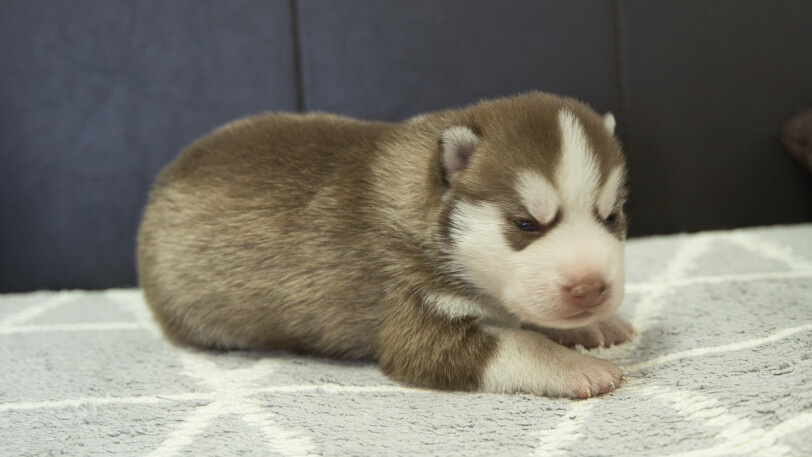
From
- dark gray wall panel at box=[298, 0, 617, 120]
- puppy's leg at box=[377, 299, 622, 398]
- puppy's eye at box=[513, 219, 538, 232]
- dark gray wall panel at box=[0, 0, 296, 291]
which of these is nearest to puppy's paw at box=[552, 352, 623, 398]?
puppy's leg at box=[377, 299, 622, 398]

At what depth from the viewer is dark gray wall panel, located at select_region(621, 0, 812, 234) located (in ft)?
8.74

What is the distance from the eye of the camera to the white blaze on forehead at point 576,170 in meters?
1.26

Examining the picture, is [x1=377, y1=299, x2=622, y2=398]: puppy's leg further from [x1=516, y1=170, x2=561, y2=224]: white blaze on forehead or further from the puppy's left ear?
the puppy's left ear

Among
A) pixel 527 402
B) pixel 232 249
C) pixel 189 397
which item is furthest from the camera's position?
pixel 232 249

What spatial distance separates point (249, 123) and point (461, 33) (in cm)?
111

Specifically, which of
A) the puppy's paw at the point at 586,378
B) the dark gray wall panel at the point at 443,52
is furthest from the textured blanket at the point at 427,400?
the dark gray wall panel at the point at 443,52

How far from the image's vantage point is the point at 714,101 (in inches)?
107

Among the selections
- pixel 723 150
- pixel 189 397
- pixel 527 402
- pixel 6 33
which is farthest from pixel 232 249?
pixel 723 150

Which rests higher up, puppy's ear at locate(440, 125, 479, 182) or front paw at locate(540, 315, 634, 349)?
puppy's ear at locate(440, 125, 479, 182)

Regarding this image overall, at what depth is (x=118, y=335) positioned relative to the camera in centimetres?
192

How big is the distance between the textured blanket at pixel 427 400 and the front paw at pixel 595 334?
32mm

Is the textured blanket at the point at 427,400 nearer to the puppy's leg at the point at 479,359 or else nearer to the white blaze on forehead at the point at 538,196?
the puppy's leg at the point at 479,359

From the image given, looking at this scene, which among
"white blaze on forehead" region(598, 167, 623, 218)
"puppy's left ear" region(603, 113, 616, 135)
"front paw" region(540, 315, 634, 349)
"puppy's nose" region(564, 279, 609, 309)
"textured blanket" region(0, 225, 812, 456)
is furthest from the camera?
"front paw" region(540, 315, 634, 349)

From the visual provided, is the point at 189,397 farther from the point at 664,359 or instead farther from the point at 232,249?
the point at 664,359
